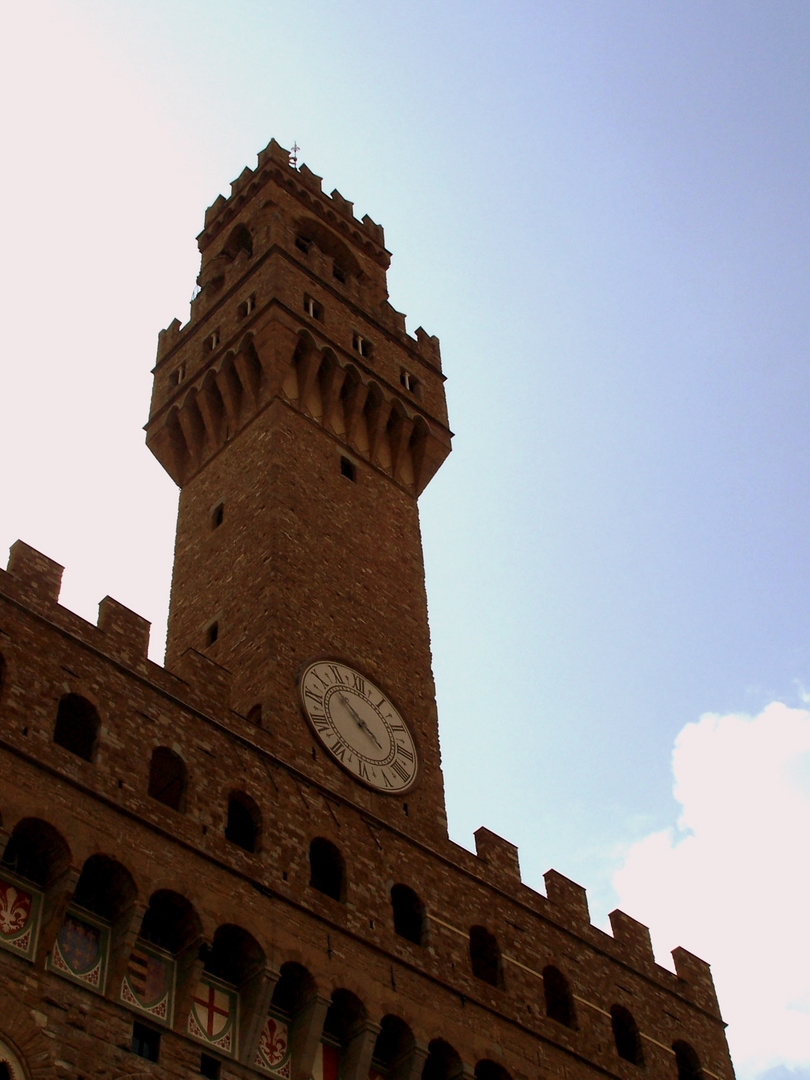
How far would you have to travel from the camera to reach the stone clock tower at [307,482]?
68.1 feet

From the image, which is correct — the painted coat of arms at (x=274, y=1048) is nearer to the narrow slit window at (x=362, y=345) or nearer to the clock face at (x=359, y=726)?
the clock face at (x=359, y=726)

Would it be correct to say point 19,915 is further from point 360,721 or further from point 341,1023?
point 360,721

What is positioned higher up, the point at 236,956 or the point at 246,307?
the point at 246,307

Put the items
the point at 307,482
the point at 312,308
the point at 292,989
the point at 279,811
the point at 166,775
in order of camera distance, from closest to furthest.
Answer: the point at 292,989 < the point at 166,775 < the point at 279,811 < the point at 307,482 < the point at 312,308

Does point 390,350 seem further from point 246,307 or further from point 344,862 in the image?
point 344,862

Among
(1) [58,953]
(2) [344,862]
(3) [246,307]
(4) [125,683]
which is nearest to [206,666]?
(4) [125,683]

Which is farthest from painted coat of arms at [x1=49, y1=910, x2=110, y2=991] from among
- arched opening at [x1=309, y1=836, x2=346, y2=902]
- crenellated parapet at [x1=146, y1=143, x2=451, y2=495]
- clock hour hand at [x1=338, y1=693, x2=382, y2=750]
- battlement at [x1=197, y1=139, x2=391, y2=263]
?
battlement at [x1=197, y1=139, x2=391, y2=263]

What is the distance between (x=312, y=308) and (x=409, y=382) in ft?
8.21

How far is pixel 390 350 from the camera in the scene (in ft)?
93.9

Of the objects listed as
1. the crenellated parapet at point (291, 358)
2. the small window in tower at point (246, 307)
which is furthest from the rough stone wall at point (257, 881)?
the small window in tower at point (246, 307)

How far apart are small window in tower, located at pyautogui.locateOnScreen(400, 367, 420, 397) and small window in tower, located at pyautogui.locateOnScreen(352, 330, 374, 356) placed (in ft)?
2.82

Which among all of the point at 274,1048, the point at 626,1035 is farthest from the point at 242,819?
the point at 626,1035

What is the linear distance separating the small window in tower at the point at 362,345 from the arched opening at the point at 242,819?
12.0 meters

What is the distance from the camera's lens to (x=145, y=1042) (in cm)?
1484
